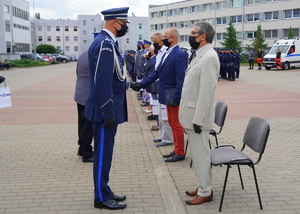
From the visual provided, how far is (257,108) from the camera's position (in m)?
11.7

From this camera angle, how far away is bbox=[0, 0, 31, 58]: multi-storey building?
58375 millimetres

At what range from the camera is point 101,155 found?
421 cm

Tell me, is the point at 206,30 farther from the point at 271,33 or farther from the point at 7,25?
the point at 7,25

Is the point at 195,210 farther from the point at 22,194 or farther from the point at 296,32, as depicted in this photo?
the point at 296,32

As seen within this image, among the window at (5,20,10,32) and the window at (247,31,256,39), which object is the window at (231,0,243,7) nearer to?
the window at (247,31,256,39)

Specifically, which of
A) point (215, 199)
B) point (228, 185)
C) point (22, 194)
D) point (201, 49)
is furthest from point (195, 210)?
point (22, 194)

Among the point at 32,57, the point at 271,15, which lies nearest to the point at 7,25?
the point at 32,57

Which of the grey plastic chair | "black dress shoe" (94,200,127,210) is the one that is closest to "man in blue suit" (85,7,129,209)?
"black dress shoe" (94,200,127,210)

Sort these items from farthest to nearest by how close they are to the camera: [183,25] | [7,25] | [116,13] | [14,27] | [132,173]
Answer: [183,25] < [14,27] < [7,25] < [132,173] < [116,13]

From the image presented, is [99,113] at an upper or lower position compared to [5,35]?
lower

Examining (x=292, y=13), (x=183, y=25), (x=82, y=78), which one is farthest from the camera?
(x=183, y=25)

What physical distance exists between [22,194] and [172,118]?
2.63m

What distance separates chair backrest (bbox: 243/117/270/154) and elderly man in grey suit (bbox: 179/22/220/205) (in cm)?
59

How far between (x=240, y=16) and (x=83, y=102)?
207 feet
